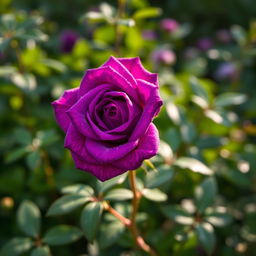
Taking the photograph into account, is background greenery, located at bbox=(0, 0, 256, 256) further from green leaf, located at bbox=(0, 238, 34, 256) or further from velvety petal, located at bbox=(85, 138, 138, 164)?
velvety petal, located at bbox=(85, 138, 138, 164)

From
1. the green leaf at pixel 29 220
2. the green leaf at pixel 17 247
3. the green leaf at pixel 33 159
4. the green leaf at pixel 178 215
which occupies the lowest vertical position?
the green leaf at pixel 17 247

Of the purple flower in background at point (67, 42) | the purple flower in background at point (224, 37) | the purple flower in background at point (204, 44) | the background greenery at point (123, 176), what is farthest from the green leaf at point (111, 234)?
the purple flower in background at point (224, 37)

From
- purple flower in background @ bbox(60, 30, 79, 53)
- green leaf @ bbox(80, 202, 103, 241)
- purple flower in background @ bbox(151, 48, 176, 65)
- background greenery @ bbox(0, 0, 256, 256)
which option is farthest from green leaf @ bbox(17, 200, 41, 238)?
purple flower in background @ bbox(151, 48, 176, 65)

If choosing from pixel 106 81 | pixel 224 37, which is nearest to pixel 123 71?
pixel 106 81

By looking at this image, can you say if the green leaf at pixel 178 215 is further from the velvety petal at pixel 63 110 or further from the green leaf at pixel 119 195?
the velvety petal at pixel 63 110

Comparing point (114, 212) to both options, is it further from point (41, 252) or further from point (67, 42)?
point (67, 42)

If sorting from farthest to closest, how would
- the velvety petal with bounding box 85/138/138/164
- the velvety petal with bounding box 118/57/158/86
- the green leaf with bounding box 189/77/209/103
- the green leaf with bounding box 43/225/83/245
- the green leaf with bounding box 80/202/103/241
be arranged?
1. the green leaf with bounding box 189/77/209/103
2. the green leaf with bounding box 43/225/83/245
3. the green leaf with bounding box 80/202/103/241
4. the velvety petal with bounding box 118/57/158/86
5. the velvety petal with bounding box 85/138/138/164
